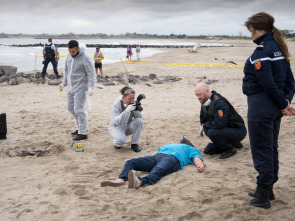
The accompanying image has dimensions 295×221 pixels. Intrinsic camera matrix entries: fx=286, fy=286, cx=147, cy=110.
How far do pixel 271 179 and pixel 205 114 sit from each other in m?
1.99

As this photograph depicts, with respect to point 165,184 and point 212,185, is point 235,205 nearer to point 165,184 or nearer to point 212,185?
point 212,185

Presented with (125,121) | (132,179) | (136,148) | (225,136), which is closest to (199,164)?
(225,136)

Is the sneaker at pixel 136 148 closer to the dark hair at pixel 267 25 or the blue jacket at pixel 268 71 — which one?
the blue jacket at pixel 268 71

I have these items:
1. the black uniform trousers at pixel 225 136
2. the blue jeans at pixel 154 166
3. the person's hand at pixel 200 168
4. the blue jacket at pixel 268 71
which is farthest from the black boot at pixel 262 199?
A: the black uniform trousers at pixel 225 136

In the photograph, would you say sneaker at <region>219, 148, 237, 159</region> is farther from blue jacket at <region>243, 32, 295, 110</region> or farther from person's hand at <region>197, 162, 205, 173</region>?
blue jacket at <region>243, 32, 295, 110</region>

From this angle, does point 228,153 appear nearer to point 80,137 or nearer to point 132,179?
point 132,179

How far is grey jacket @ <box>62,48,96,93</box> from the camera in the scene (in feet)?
19.0

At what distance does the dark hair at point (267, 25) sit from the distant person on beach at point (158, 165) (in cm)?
200

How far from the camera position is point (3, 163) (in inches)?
179

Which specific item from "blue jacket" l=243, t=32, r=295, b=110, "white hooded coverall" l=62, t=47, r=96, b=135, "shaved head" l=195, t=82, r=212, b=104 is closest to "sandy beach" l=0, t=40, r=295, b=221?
"white hooded coverall" l=62, t=47, r=96, b=135

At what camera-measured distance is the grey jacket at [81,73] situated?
19.0 ft

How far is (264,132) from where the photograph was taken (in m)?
2.82

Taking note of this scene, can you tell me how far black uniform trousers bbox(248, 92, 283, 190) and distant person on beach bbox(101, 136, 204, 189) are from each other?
4.06 ft

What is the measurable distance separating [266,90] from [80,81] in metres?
4.01
